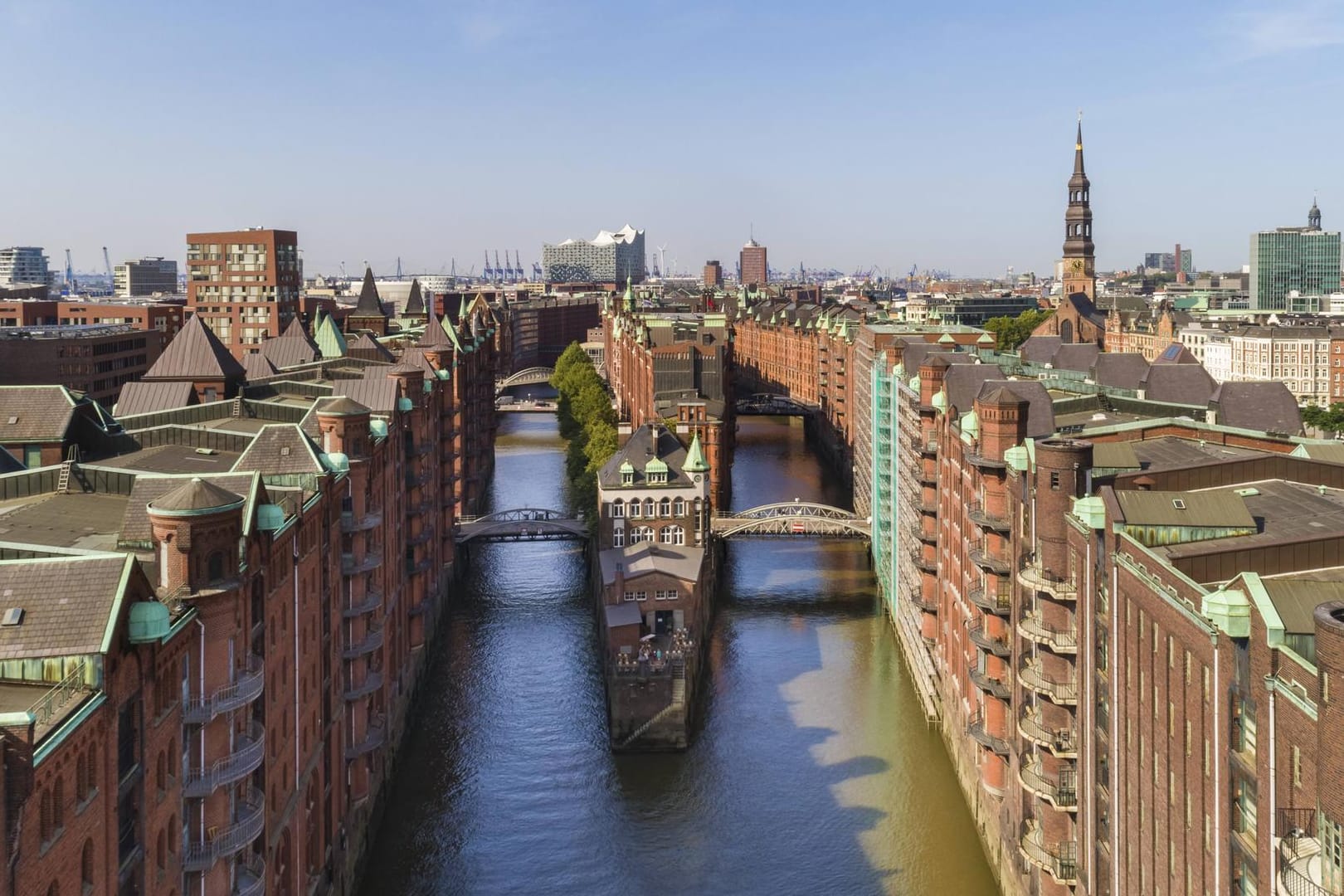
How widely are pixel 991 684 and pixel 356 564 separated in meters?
23.7

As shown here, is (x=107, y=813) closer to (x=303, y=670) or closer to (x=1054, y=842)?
(x=303, y=670)

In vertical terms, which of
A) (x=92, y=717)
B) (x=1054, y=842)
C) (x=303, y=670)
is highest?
(x=92, y=717)

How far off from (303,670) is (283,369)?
4939cm

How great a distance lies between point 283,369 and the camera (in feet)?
301

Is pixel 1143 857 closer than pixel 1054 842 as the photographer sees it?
Yes

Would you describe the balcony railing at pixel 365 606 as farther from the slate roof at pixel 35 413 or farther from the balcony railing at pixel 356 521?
the slate roof at pixel 35 413

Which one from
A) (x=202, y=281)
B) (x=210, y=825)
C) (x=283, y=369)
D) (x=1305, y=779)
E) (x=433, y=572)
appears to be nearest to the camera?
(x=1305, y=779)

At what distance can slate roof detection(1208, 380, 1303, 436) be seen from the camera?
69750mm

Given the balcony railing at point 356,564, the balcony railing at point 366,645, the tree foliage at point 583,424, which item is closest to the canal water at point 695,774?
the balcony railing at point 366,645

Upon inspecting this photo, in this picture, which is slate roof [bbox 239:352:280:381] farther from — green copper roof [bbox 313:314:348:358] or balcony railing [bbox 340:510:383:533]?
balcony railing [bbox 340:510:383:533]

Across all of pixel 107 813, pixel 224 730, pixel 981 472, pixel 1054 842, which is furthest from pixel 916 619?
pixel 107 813

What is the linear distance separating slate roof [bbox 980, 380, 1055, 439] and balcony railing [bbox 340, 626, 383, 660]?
989 inches

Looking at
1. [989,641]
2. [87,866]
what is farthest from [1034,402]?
[87,866]

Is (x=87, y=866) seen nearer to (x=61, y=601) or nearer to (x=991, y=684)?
(x=61, y=601)
